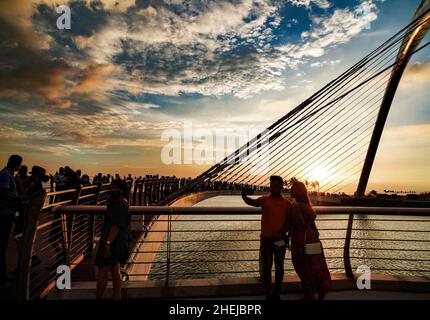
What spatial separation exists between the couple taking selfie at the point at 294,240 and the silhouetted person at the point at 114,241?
198cm

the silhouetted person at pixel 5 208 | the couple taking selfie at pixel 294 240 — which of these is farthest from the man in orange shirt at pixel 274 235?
the silhouetted person at pixel 5 208

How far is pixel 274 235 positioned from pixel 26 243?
122 inches

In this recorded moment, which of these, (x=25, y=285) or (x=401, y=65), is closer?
(x=25, y=285)

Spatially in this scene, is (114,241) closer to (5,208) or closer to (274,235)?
(274,235)

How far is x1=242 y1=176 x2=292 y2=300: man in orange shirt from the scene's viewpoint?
13.1 ft

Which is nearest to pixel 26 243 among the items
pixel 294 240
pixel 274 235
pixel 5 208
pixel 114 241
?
pixel 114 241

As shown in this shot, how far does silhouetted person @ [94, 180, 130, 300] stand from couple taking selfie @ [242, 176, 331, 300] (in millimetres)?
1981

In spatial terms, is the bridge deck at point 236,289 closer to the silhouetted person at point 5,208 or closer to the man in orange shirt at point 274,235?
the man in orange shirt at point 274,235

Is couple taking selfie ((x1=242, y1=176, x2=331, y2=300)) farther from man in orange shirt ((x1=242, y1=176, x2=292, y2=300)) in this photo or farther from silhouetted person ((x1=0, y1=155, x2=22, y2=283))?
silhouetted person ((x1=0, y1=155, x2=22, y2=283))

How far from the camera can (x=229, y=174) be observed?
48.9ft

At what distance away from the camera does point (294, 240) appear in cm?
399
